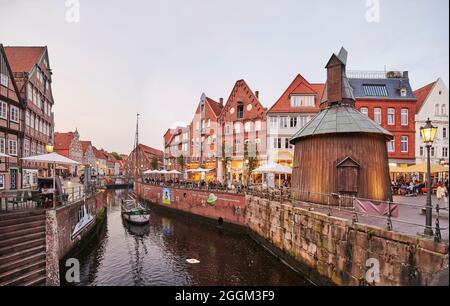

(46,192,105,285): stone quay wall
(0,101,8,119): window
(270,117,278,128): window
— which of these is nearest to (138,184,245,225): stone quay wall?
(270,117,278,128): window

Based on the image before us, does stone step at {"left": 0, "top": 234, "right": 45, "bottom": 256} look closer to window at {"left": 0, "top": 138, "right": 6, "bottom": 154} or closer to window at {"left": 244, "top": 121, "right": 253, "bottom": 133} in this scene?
window at {"left": 0, "top": 138, "right": 6, "bottom": 154}

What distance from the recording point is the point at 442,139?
30.8 metres

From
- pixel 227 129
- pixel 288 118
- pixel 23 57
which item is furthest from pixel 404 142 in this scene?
pixel 23 57

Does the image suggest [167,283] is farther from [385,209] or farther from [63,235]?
[385,209]

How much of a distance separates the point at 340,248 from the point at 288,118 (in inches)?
1032

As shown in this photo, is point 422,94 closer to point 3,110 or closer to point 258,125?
point 258,125

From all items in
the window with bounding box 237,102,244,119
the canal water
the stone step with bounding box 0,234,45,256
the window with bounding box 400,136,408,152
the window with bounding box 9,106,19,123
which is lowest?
the canal water

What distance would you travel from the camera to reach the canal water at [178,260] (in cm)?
1377

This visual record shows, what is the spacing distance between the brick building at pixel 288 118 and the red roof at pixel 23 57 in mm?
28589

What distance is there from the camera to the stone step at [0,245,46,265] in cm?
977

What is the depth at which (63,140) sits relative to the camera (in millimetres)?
63531

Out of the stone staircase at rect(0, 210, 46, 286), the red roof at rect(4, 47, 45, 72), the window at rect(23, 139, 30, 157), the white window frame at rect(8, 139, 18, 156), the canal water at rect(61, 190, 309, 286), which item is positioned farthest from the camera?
the red roof at rect(4, 47, 45, 72)

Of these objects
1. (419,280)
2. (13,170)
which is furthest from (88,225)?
(419,280)

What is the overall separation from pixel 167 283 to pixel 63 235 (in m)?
6.31
